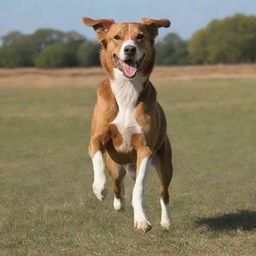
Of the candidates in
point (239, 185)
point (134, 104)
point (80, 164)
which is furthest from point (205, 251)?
point (80, 164)

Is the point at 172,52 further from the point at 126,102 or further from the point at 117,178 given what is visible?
the point at 126,102

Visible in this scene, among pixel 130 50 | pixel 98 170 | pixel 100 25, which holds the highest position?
pixel 100 25

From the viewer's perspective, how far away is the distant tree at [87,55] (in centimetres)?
8406

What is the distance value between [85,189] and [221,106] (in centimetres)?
2099

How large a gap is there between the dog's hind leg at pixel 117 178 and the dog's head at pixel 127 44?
3.89ft

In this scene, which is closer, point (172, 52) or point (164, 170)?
point (164, 170)

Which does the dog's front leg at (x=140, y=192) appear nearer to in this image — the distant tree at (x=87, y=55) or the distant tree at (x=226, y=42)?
the distant tree at (x=87, y=55)

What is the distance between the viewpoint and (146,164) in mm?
7238

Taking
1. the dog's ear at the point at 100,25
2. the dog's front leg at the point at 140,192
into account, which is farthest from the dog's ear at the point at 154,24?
the dog's front leg at the point at 140,192

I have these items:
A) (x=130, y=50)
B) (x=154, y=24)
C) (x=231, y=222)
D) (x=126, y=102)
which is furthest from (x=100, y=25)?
(x=231, y=222)

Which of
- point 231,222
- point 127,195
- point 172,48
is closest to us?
point 231,222

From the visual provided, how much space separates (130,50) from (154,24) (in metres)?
0.73

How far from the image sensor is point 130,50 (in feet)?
22.9

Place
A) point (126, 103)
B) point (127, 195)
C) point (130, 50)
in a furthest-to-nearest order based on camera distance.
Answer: point (127, 195) → point (126, 103) → point (130, 50)
